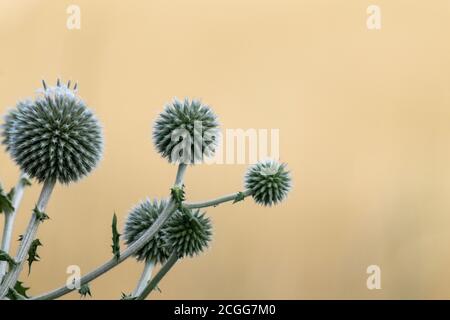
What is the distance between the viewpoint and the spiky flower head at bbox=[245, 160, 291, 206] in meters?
2.29

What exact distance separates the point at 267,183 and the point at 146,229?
20.5 inches

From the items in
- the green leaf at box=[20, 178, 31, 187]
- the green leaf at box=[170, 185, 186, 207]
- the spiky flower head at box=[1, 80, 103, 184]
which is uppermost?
the spiky flower head at box=[1, 80, 103, 184]

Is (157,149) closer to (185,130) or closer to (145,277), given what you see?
(185,130)

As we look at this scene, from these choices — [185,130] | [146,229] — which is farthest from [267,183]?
[146,229]

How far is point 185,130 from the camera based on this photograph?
226 cm

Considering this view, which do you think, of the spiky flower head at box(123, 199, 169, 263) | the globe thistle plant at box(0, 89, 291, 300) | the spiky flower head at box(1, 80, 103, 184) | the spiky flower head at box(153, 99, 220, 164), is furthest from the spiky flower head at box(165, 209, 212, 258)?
the spiky flower head at box(1, 80, 103, 184)

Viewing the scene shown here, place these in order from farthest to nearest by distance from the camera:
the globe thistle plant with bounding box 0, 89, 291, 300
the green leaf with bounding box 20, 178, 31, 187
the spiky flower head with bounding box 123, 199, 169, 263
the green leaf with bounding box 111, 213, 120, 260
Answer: the spiky flower head with bounding box 123, 199, 169, 263 < the green leaf with bounding box 20, 178, 31, 187 < the globe thistle plant with bounding box 0, 89, 291, 300 < the green leaf with bounding box 111, 213, 120, 260

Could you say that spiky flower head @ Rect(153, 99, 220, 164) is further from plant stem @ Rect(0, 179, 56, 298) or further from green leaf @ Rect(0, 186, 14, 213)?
green leaf @ Rect(0, 186, 14, 213)

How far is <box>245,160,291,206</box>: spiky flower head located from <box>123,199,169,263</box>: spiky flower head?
396mm

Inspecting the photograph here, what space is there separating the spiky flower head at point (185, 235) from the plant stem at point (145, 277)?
107 mm

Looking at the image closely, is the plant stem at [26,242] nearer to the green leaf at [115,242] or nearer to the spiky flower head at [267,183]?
the green leaf at [115,242]

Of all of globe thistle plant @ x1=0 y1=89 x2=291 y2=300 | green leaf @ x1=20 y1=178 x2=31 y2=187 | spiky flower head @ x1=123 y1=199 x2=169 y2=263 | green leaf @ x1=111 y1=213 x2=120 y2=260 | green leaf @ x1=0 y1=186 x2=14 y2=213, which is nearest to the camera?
green leaf @ x1=0 y1=186 x2=14 y2=213

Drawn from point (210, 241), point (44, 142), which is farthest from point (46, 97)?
point (210, 241)
